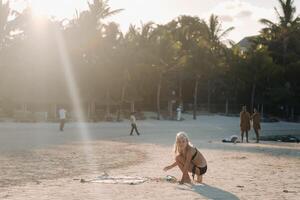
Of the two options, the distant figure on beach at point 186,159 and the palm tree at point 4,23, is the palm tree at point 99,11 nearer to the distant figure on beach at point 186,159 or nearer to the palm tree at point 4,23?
the palm tree at point 4,23

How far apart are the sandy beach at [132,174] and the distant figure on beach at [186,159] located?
28 cm

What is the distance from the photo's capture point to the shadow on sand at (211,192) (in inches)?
324

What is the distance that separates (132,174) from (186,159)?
2.26 metres

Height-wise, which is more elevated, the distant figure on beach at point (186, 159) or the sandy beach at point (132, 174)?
the distant figure on beach at point (186, 159)

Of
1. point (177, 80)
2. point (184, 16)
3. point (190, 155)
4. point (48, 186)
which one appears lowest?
point (48, 186)

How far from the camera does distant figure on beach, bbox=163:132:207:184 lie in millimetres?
9531

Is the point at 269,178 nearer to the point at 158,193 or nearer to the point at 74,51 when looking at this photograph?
the point at 158,193

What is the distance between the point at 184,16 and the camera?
57406 millimetres

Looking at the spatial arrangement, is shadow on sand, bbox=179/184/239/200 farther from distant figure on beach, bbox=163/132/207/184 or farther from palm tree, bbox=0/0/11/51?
palm tree, bbox=0/0/11/51

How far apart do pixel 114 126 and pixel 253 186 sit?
26395mm

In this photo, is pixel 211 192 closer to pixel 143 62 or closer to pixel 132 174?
pixel 132 174

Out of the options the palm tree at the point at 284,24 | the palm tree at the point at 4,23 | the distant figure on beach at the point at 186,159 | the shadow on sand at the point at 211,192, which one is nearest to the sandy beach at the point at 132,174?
the shadow on sand at the point at 211,192

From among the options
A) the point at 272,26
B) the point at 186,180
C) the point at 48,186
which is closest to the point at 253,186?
the point at 186,180

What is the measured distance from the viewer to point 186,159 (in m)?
9.65
